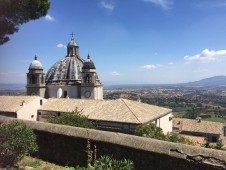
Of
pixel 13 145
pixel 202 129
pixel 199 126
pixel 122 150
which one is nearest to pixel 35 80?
pixel 202 129

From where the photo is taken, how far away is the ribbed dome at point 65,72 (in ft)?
138

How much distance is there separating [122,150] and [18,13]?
6.72 m

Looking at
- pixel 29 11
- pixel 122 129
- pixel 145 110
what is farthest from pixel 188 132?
pixel 29 11

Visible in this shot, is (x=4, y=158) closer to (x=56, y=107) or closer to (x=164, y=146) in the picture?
(x=164, y=146)

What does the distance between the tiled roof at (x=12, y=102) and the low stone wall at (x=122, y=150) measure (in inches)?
1059

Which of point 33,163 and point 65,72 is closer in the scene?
point 33,163

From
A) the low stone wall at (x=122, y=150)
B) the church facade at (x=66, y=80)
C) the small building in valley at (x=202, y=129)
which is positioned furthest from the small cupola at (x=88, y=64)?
the low stone wall at (x=122, y=150)

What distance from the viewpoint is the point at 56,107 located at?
34594 millimetres

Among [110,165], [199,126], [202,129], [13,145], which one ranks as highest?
[13,145]

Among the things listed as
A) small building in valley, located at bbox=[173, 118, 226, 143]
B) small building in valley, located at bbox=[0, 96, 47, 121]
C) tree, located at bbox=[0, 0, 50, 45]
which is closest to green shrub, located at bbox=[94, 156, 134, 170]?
tree, located at bbox=[0, 0, 50, 45]

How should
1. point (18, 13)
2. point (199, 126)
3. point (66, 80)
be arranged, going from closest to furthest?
1. point (18, 13)
2. point (66, 80)
3. point (199, 126)

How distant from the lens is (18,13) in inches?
399

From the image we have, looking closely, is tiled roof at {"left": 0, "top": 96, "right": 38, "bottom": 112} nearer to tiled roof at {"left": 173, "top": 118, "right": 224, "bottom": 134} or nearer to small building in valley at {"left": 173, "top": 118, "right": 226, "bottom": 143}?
small building in valley at {"left": 173, "top": 118, "right": 226, "bottom": 143}

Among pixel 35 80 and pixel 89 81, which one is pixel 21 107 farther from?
pixel 89 81
